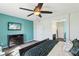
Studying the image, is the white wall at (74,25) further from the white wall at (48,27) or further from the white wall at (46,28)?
the white wall at (46,28)

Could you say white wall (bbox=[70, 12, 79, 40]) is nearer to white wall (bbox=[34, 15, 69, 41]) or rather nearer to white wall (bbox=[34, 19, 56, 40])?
white wall (bbox=[34, 15, 69, 41])

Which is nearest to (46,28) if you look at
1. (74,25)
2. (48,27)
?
(48,27)

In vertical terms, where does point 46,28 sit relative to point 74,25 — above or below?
below

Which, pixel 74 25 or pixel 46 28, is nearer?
pixel 46 28

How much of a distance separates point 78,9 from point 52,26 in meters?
1.06

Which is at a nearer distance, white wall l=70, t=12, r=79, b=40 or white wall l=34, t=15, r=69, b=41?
white wall l=34, t=15, r=69, b=41

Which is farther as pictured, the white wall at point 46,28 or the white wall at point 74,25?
the white wall at point 74,25

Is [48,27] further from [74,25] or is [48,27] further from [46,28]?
[74,25]

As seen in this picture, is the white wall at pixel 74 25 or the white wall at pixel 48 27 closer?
the white wall at pixel 48 27

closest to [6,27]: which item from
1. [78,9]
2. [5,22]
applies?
[5,22]

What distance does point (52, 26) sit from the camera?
11.1 ft

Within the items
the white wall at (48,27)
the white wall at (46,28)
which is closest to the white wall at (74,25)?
the white wall at (48,27)

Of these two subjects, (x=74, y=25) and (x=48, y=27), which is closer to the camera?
(x=48, y=27)

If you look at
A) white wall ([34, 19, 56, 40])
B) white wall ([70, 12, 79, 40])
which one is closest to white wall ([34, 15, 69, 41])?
white wall ([34, 19, 56, 40])
